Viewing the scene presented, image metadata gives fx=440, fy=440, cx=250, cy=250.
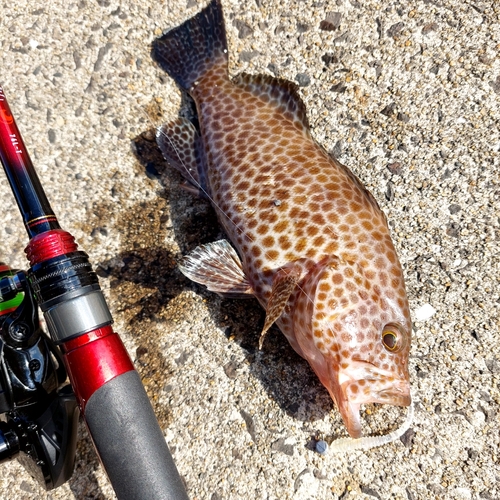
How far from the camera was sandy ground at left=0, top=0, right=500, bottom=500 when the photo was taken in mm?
2525

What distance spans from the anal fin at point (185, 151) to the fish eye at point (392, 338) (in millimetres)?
1449

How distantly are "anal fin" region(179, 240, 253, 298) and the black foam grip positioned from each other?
2.56ft

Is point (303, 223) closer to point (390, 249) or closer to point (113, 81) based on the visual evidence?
point (390, 249)

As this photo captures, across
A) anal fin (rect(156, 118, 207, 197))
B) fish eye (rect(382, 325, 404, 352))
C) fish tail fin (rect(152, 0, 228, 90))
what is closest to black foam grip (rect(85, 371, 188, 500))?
fish eye (rect(382, 325, 404, 352))

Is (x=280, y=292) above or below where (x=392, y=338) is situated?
above

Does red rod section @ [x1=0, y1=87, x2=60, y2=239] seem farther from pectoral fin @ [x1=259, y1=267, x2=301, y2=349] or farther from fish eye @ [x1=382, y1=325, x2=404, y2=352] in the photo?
fish eye @ [x1=382, y1=325, x2=404, y2=352]

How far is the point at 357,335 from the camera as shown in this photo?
2.18 metres

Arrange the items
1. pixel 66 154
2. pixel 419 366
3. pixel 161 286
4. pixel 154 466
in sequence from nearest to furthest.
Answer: pixel 154 466, pixel 419 366, pixel 161 286, pixel 66 154

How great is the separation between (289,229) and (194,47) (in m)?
1.59

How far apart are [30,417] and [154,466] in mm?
755

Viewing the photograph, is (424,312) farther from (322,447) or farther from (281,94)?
(281,94)

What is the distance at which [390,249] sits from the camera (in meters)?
2.37

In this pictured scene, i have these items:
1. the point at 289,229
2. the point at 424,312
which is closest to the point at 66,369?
the point at 289,229

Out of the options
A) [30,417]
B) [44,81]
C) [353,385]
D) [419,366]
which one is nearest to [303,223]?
[353,385]
